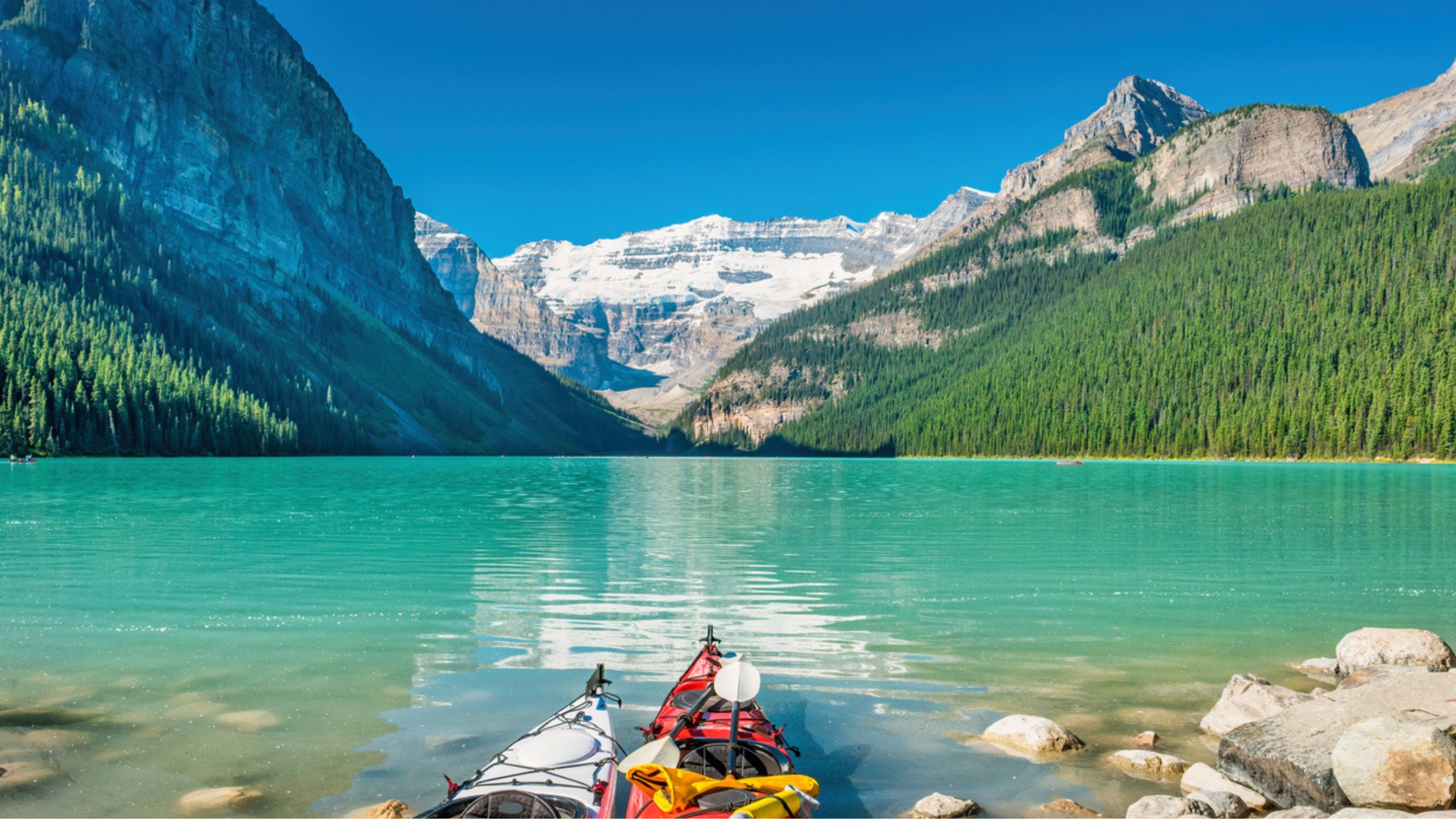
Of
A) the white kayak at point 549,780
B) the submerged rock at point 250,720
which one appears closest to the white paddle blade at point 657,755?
the white kayak at point 549,780

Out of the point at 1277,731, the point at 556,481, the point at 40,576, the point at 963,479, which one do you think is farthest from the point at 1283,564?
the point at 556,481

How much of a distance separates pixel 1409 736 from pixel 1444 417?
157987mm

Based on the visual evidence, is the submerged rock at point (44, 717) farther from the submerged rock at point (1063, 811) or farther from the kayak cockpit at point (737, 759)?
the submerged rock at point (1063, 811)

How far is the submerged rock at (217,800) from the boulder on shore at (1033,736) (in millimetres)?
12024

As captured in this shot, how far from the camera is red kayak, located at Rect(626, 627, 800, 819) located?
35.2 ft

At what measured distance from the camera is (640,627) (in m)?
25.5

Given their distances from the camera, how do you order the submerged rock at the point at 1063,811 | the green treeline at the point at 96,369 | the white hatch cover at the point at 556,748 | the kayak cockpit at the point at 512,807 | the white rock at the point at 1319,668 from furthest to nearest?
the green treeline at the point at 96,369, the white rock at the point at 1319,668, the submerged rock at the point at 1063,811, the white hatch cover at the point at 556,748, the kayak cockpit at the point at 512,807

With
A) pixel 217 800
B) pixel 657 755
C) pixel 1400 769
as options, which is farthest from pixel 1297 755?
pixel 217 800

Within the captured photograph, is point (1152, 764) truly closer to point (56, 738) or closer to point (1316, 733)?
point (1316, 733)

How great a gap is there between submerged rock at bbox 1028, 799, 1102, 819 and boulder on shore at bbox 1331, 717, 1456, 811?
10.5ft

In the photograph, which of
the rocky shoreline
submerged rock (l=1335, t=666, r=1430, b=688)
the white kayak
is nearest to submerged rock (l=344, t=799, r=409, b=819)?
the white kayak

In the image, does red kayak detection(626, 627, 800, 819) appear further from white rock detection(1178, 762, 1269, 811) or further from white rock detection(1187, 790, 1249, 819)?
white rock detection(1178, 762, 1269, 811)

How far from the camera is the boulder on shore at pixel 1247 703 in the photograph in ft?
51.8

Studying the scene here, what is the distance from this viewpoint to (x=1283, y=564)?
37.6 metres
